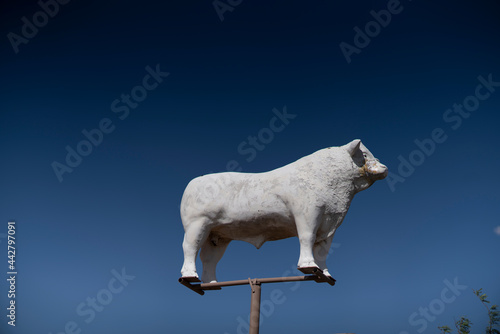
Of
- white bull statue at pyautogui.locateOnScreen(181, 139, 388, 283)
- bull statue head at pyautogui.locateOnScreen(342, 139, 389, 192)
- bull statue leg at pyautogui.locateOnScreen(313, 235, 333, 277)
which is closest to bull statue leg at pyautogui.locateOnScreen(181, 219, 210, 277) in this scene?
white bull statue at pyautogui.locateOnScreen(181, 139, 388, 283)

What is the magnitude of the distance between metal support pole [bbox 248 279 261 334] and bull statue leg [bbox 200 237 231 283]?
3.41ft

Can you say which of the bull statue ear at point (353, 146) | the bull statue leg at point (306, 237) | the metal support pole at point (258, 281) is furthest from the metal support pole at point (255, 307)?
the bull statue ear at point (353, 146)

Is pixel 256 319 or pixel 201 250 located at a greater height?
pixel 201 250

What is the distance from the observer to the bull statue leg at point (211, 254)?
351 inches

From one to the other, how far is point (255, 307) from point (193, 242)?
137 cm

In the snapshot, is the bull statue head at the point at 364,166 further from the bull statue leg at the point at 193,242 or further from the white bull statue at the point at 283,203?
the bull statue leg at the point at 193,242

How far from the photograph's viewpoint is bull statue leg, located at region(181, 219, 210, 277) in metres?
8.59

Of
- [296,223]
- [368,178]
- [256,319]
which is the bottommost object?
[256,319]

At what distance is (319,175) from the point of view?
26.9 ft

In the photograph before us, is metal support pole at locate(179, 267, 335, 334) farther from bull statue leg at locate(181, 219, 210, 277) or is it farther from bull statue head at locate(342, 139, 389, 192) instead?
bull statue head at locate(342, 139, 389, 192)

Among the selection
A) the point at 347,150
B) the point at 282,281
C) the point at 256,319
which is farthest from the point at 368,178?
the point at 256,319

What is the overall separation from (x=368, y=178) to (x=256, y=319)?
252 cm

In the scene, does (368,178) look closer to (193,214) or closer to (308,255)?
(308,255)

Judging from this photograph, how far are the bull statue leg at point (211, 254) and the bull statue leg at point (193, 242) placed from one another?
12.8 inches
